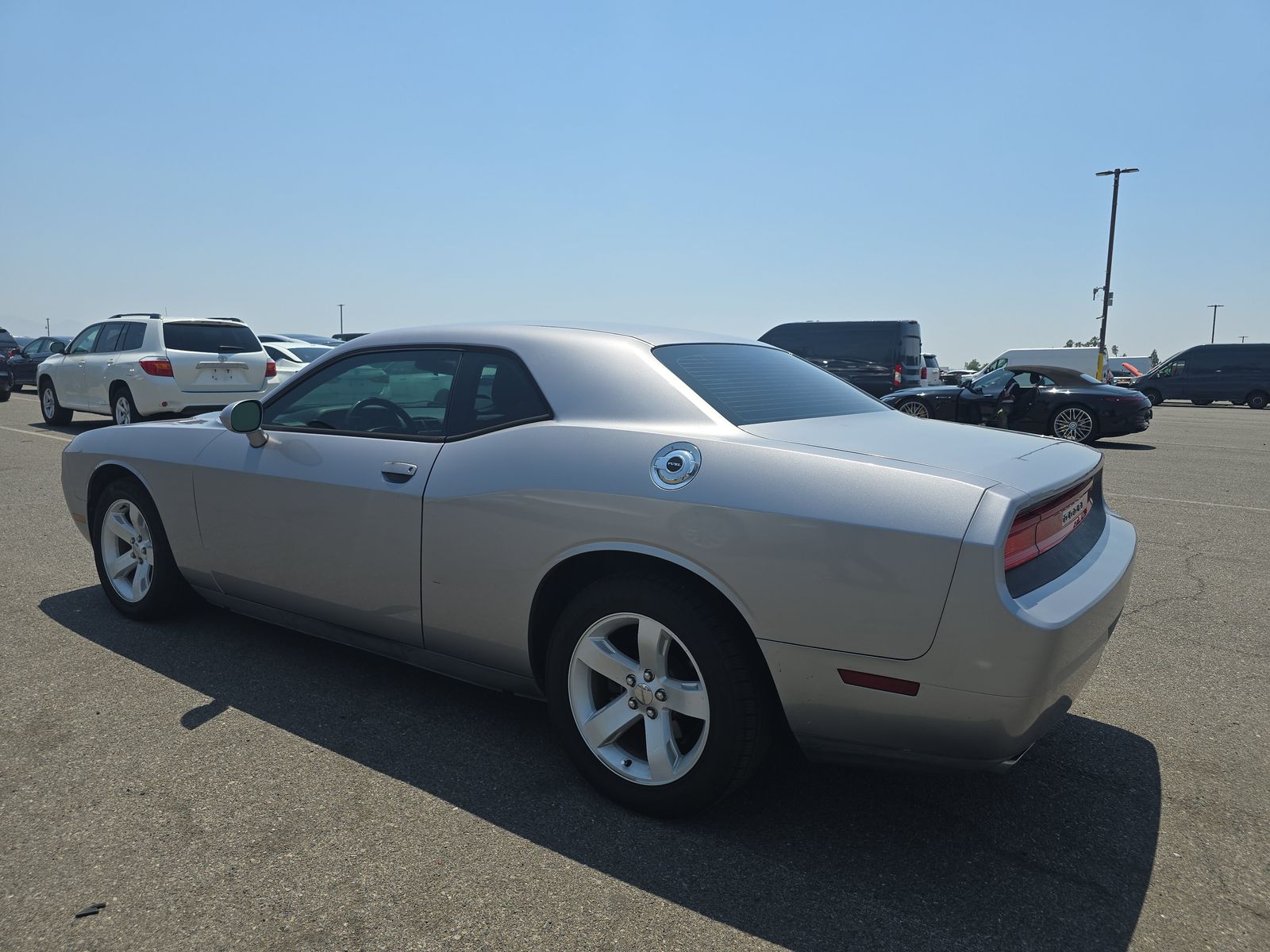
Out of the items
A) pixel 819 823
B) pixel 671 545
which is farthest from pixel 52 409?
pixel 819 823

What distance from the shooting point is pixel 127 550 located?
4332 mm

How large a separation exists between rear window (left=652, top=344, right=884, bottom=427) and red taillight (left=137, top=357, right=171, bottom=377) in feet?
34.6

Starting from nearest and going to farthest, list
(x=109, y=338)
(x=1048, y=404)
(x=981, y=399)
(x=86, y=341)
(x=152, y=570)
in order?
(x=152, y=570)
(x=109, y=338)
(x=86, y=341)
(x=1048, y=404)
(x=981, y=399)

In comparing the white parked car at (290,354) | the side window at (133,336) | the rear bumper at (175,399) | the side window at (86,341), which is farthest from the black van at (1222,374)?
the side window at (86,341)

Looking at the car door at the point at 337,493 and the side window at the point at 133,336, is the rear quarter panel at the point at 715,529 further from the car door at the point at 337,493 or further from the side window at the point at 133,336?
the side window at the point at 133,336

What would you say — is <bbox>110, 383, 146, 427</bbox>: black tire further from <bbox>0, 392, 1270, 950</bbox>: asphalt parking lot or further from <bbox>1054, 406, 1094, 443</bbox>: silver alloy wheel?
<bbox>1054, 406, 1094, 443</bbox>: silver alloy wheel

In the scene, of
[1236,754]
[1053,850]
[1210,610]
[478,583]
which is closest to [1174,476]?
[1210,610]

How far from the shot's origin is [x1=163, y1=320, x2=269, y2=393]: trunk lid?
1194cm

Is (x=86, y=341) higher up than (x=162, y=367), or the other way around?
(x=86, y=341)

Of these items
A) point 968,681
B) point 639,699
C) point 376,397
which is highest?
point 376,397

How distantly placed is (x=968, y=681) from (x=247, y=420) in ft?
9.28

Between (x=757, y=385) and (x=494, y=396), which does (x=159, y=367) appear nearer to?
(x=494, y=396)

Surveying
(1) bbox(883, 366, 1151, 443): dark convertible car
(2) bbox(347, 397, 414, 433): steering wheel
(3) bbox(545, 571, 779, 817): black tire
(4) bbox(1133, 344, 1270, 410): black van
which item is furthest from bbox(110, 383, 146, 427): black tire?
(4) bbox(1133, 344, 1270, 410): black van

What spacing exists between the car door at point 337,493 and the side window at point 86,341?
11.3 m
